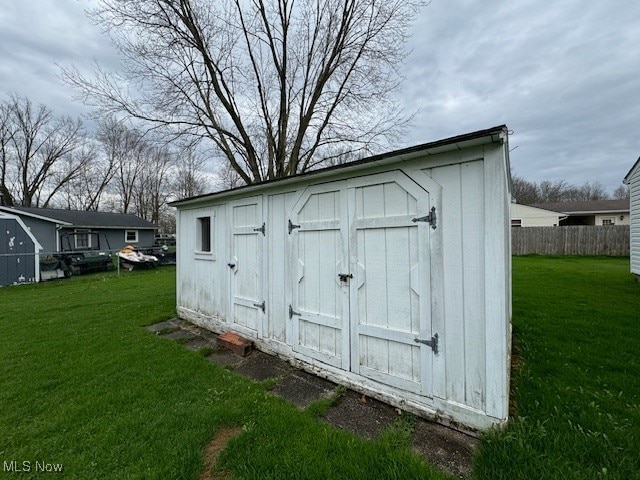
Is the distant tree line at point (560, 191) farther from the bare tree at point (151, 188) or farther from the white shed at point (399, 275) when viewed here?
the bare tree at point (151, 188)

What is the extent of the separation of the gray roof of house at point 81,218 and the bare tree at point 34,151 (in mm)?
10843

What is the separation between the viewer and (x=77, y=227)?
52.5 feet

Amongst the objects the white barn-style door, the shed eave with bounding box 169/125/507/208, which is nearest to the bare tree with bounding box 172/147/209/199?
the white barn-style door

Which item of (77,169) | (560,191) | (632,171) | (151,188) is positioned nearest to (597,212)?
(560,191)

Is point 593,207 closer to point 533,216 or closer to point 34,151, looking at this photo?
point 533,216

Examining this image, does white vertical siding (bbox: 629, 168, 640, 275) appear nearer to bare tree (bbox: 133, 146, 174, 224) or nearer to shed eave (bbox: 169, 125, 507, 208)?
shed eave (bbox: 169, 125, 507, 208)

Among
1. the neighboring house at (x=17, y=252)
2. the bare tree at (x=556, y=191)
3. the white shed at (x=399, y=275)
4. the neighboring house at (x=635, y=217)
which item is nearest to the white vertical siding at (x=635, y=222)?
the neighboring house at (x=635, y=217)

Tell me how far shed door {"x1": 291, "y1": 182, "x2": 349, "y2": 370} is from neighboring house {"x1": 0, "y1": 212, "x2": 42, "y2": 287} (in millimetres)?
14025

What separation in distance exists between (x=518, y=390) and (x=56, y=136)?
3504 centimetres

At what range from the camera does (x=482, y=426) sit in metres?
2.17

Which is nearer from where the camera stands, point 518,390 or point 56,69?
point 518,390

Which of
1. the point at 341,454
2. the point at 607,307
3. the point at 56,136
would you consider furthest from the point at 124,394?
the point at 56,136

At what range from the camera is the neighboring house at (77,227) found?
46.4 ft

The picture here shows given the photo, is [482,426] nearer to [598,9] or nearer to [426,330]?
[426,330]
